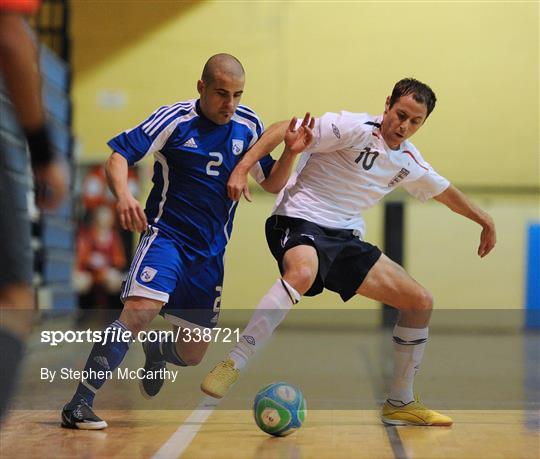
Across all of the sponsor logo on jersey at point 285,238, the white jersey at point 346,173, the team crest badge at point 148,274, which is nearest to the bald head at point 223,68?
the white jersey at point 346,173

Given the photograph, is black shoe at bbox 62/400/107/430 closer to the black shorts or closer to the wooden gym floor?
the wooden gym floor

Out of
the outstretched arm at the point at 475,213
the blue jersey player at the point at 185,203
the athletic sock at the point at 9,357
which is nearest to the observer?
the athletic sock at the point at 9,357

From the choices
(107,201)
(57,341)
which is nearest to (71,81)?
(107,201)

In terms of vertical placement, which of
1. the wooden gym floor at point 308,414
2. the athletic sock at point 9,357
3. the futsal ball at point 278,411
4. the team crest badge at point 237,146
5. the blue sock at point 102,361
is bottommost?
the wooden gym floor at point 308,414

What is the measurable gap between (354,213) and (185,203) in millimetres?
830

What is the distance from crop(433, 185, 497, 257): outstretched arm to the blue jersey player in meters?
0.87

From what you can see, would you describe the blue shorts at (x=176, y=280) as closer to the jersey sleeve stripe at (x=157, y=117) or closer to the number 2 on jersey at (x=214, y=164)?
the number 2 on jersey at (x=214, y=164)

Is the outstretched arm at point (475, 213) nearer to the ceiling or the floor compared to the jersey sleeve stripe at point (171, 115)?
nearer to the floor

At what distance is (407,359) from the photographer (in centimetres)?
473

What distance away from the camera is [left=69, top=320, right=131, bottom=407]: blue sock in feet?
14.1

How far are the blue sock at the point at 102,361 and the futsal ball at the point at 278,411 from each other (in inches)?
25.7

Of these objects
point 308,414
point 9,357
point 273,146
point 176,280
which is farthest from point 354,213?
point 9,357

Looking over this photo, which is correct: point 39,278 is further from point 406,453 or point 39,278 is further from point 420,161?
point 406,453

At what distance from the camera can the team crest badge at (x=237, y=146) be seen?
468 cm
